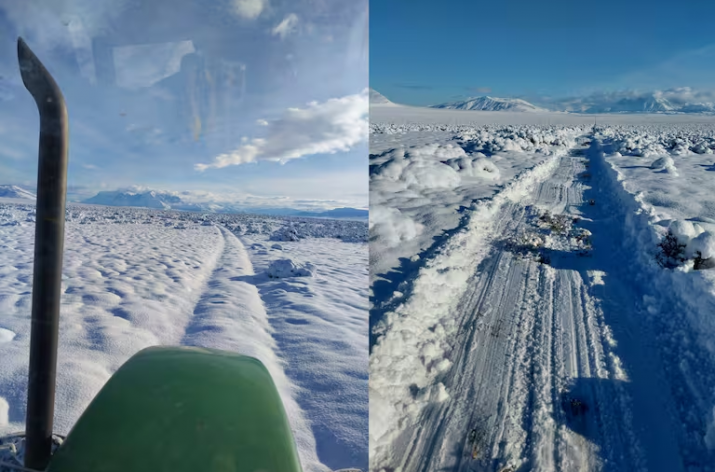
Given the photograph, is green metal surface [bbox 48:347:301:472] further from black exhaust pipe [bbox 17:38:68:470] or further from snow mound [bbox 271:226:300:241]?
snow mound [bbox 271:226:300:241]

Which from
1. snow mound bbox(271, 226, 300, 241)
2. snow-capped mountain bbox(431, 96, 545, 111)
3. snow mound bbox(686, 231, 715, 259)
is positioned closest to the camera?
snow mound bbox(271, 226, 300, 241)

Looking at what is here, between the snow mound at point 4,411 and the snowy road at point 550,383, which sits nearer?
the snow mound at point 4,411

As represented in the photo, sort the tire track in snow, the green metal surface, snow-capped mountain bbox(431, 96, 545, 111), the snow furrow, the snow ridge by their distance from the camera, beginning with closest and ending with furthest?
1. the green metal surface
2. the snow furrow
3. the tire track in snow
4. the snow ridge
5. snow-capped mountain bbox(431, 96, 545, 111)

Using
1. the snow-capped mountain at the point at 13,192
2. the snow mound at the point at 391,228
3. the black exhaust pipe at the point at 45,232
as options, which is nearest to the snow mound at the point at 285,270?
the snow-capped mountain at the point at 13,192

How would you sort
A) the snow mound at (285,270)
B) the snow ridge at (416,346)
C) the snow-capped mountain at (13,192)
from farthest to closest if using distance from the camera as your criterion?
1. the snow mound at (285,270)
2. the snow ridge at (416,346)
3. the snow-capped mountain at (13,192)

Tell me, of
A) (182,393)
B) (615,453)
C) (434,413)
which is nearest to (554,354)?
(615,453)

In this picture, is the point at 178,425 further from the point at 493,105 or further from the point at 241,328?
the point at 493,105

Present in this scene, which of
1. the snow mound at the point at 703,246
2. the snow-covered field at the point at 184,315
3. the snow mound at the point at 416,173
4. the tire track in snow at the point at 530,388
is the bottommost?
the tire track in snow at the point at 530,388

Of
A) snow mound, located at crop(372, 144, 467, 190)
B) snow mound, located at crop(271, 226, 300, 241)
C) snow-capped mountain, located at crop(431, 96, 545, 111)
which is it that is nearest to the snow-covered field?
snow mound, located at crop(271, 226, 300, 241)

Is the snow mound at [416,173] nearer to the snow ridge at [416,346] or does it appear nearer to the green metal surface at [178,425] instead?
the snow ridge at [416,346]
